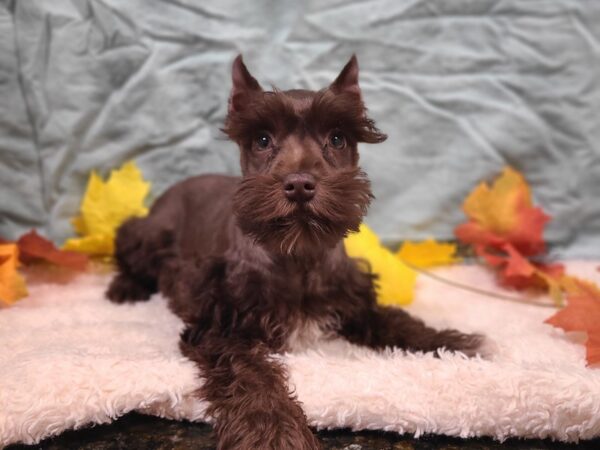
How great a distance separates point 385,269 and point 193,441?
4.26 feet

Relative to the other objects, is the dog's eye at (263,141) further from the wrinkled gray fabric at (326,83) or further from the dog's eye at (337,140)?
the wrinkled gray fabric at (326,83)

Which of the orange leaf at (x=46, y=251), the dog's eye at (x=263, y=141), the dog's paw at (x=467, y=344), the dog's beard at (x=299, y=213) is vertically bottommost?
the orange leaf at (x=46, y=251)

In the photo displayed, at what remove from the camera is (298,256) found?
5.99 ft

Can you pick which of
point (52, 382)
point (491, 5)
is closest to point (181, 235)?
point (52, 382)

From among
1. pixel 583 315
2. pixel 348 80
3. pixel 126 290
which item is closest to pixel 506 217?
pixel 583 315

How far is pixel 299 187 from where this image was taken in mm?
1565

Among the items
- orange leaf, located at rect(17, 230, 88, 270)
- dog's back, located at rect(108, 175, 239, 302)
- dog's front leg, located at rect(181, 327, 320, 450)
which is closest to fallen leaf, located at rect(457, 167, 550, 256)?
dog's back, located at rect(108, 175, 239, 302)

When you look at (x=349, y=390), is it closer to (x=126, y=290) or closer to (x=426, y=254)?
(x=126, y=290)

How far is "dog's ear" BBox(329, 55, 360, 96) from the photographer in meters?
1.90

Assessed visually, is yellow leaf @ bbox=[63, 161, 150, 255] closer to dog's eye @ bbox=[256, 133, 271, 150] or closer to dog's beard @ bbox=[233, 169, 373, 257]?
dog's eye @ bbox=[256, 133, 271, 150]

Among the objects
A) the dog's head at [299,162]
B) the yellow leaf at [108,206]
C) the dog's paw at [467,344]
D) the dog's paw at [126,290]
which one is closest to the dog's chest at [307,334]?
the dog's head at [299,162]

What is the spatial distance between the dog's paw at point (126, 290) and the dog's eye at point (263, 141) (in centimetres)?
99

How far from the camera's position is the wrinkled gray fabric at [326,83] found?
2.76 meters

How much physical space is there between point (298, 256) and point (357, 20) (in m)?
1.56
